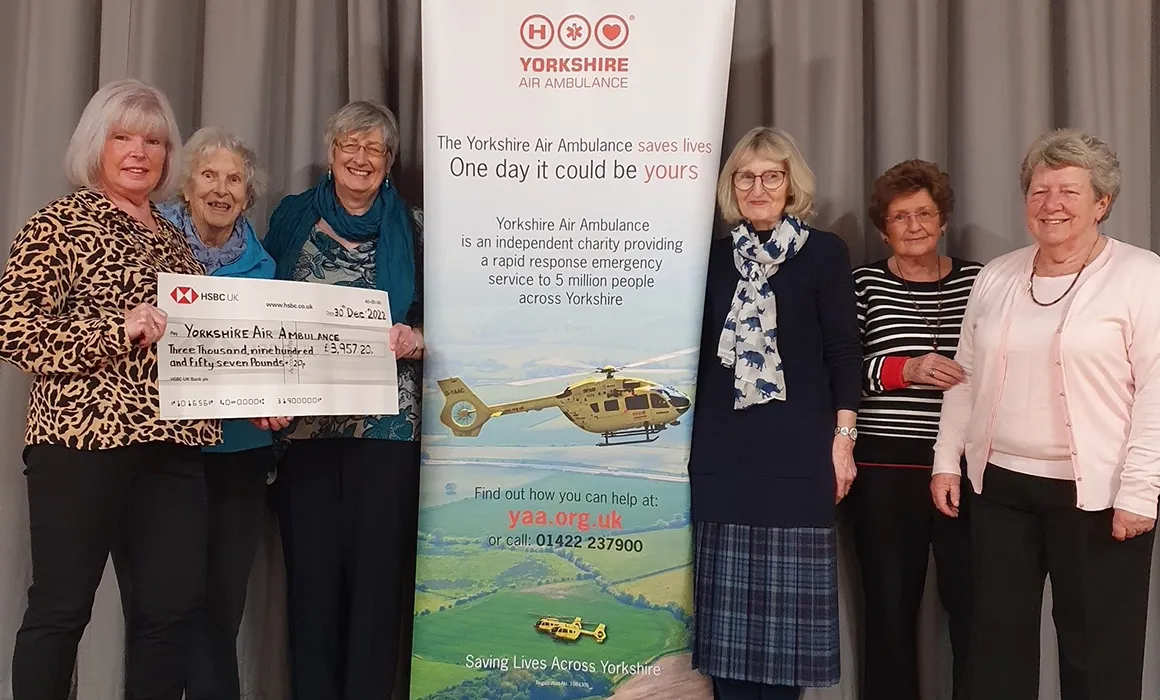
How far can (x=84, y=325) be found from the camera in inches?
63.0

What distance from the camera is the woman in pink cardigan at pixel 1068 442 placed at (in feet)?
5.60

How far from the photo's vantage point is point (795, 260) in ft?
6.82

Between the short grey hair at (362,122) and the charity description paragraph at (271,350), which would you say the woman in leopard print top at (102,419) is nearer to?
the charity description paragraph at (271,350)

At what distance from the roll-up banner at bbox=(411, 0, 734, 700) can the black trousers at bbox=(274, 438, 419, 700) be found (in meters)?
0.08

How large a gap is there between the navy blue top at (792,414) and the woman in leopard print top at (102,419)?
3.69ft

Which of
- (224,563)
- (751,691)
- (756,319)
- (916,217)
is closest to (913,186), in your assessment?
(916,217)

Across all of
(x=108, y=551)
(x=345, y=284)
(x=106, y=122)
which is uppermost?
(x=106, y=122)

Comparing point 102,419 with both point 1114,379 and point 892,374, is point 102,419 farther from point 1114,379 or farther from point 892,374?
point 1114,379

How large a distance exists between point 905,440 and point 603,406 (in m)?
0.78

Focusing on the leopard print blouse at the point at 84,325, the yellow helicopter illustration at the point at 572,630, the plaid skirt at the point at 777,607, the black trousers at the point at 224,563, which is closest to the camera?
the leopard print blouse at the point at 84,325

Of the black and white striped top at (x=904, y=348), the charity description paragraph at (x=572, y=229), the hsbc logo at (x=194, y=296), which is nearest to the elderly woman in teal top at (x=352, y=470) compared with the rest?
the charity description paragraph at (x=572, y=229)

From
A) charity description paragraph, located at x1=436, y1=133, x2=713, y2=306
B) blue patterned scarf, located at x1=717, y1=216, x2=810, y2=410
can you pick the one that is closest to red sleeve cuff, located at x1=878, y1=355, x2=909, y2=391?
blue patterned scarf, located at x1=717, y1=216, x2=810, y2=410

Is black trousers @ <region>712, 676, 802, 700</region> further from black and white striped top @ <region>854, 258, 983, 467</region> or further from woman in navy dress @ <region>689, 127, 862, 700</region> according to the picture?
black and white striped top @ <region>854, 258, 983, 467</region>

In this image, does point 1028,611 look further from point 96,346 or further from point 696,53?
point 96,346
